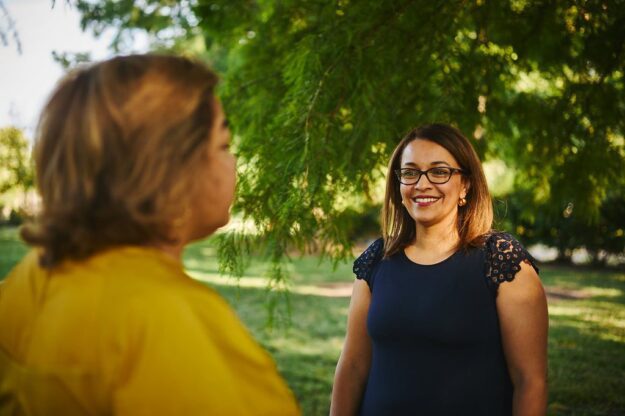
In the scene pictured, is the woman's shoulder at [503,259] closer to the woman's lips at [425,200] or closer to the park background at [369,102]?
the woman's lips at [425,200]

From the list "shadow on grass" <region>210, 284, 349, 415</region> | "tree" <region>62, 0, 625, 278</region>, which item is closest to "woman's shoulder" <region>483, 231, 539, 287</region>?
"tree" <region>62, 0, 625, 278</region>

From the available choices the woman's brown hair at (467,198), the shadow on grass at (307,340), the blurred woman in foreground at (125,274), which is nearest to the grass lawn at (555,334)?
the shadow on grass at (307,340)

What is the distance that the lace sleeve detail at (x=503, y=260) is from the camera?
206 centimetres

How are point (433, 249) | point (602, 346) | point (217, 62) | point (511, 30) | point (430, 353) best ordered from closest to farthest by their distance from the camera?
point (430, 353)
point (433, 249)
point (511, 30)
point (602, 346)
point (217, 62)

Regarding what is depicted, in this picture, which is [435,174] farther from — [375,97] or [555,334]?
[555,334]

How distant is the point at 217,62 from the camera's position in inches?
776

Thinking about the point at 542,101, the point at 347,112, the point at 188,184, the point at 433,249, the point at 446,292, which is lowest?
the point at 446,292

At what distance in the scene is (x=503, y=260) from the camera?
209cm

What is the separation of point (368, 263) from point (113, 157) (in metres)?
1.65

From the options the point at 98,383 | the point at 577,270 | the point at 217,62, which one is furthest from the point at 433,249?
the point at 217,62

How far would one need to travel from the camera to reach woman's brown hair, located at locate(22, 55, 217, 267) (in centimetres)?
95

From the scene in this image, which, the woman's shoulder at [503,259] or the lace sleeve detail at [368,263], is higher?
the woman's shoulder at [503,259]

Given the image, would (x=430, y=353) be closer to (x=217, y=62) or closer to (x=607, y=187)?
(x=607, y=187)

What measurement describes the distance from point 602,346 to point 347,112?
5.85m
